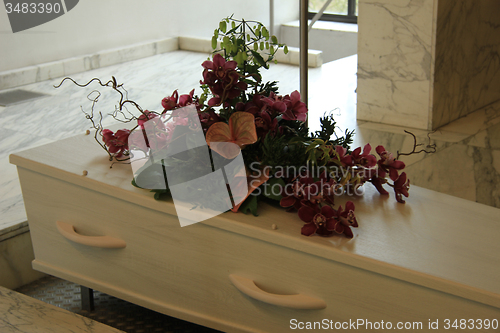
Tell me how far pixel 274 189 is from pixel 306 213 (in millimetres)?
86

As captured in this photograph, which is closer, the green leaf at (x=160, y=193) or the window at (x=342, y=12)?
the green leaf at (x=160, y=193)

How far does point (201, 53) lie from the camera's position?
4484mm

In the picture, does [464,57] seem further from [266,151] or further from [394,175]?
[266,151]

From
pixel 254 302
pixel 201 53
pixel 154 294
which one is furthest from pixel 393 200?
pixel 201 53

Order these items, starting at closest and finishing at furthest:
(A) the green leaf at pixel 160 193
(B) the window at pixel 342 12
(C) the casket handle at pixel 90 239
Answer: (A) the green leaf at pixel 160 193 < (C) the casket handle at pixel 90 239 < (B) the window at pixel 342 12

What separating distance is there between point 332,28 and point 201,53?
1571 mm

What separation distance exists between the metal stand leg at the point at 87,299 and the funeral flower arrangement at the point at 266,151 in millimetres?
485

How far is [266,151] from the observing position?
0.88 m

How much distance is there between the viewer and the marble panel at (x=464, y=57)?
1.98 m

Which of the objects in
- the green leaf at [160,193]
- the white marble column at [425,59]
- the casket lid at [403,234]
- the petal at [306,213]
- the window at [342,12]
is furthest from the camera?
the window at [342,12]

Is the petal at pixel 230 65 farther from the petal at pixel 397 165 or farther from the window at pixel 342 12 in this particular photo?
the window at pixel 342 12

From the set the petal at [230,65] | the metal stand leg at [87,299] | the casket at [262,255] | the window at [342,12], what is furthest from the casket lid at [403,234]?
→ the window at [342,12]

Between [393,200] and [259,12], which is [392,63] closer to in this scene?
[393,200]

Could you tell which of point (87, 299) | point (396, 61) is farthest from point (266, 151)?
point (396, 61)
